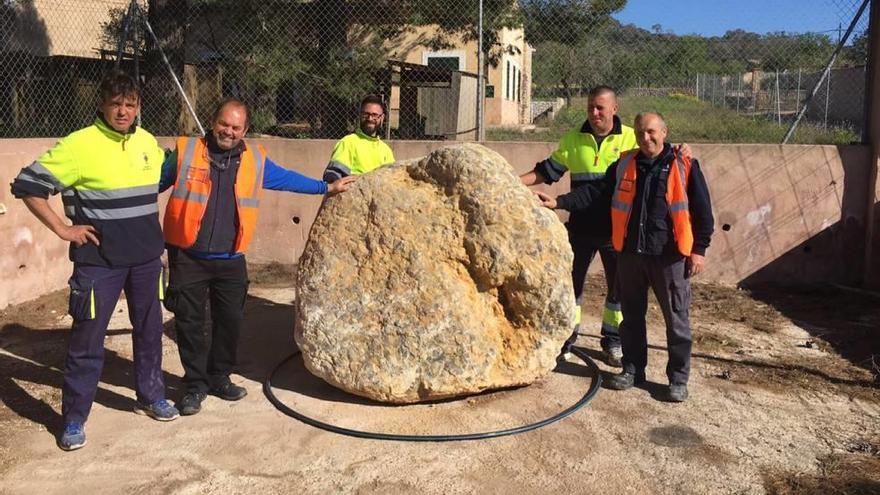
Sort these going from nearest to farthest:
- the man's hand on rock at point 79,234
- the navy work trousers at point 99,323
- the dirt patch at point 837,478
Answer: the dirt patch at point 837,478 → the man's hand on rock at point 79,234 → the navy work trousers at point 99,323

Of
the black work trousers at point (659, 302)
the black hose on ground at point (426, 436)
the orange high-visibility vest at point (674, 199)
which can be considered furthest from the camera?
the black work trousers at point (659, 302)

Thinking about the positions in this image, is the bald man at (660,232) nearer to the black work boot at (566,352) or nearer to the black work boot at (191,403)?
the black work boot at (566,352)

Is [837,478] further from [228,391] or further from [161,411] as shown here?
[161,411]

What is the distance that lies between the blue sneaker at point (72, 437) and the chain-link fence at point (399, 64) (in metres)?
5.22

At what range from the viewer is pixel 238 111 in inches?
167

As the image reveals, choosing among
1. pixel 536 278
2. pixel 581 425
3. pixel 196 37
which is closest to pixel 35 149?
pixel 196 37

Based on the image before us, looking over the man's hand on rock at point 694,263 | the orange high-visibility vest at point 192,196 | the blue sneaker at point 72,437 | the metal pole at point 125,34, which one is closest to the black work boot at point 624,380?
the man's hand on rock at point 694,263

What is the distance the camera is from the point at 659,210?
4520 mm

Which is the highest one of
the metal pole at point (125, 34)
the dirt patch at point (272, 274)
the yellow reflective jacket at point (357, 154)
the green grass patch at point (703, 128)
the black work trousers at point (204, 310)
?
the metal pole at point (125, 34)

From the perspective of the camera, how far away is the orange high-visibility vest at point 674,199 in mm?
4445

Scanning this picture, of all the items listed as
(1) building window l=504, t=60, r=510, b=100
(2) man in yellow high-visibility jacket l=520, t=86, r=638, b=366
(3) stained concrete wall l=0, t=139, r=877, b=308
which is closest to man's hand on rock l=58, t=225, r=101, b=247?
(2) man in yellow high-visibility jacket l=520, t=86, r=638, b=366

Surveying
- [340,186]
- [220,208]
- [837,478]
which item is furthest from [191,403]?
[837,478]

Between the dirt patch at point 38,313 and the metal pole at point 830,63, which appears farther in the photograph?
the metal pole at point 830,63

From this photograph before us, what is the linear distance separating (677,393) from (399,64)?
8.57 metres
